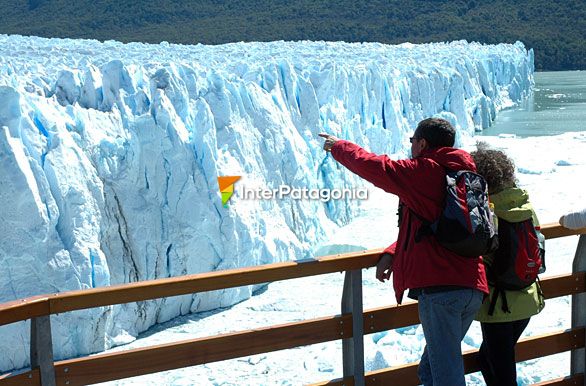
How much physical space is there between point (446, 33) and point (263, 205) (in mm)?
35270

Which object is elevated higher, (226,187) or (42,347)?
(42,347)

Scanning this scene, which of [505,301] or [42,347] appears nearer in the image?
[42,347]

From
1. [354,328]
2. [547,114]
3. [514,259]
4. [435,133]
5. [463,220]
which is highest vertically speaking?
[435,133]

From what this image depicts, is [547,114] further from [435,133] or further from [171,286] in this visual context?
[171,286]

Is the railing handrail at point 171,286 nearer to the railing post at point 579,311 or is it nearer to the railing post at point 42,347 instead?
the railing post at point 42,347

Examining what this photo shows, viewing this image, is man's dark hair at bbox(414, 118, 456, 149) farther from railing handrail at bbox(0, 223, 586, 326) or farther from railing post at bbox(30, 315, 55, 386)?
railing post at bbox(30, 315, 55, 386)

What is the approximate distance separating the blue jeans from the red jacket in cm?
3

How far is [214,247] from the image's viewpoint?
604 centimetres

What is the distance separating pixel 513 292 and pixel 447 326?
0.89 ft

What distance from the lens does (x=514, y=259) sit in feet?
6.44

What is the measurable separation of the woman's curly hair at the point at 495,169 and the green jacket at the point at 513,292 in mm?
26

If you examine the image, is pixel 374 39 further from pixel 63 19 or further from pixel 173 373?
pixel 173 373

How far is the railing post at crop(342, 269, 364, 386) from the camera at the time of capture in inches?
77.0

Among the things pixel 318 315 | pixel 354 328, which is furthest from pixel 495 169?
pixel 318 315
